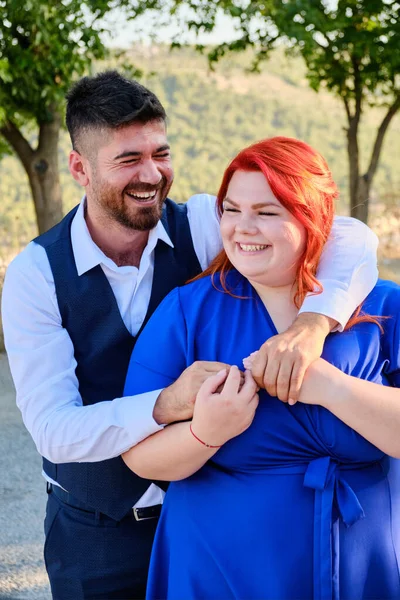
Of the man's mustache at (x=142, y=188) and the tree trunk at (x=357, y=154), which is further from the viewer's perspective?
the tree trunk at (x=357, y=154)

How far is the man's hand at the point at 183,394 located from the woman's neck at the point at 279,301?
0.82 feet

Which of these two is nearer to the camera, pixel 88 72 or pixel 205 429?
pixel 205 429

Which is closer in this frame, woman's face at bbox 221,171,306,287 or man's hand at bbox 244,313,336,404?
man's hand at bbox 244,313,336,404

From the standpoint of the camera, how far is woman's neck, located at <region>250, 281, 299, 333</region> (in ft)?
6.29

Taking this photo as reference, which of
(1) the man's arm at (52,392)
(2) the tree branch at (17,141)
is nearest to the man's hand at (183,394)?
(1) the man's arm at (52,392)

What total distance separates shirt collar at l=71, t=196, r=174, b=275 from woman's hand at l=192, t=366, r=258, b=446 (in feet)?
2.15

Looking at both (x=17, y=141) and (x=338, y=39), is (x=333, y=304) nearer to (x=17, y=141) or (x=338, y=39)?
(x=17, y=141)

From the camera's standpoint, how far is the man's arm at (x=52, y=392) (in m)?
1.81

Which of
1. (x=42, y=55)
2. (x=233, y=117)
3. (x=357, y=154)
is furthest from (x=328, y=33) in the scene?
(x=233, y=117)

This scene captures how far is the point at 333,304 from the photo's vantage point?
182 centimetres

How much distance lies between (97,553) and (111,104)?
131 centimetres

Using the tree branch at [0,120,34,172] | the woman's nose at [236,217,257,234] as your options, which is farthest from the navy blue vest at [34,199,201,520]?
the tree branch at [0,120,34,172]

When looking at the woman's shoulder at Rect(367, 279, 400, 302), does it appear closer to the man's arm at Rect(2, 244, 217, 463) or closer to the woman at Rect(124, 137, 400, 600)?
the woman at Rect(124, 137, 400, 600)

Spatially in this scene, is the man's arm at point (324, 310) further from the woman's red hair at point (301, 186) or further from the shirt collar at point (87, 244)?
the shirt collar at point (87, 244)
